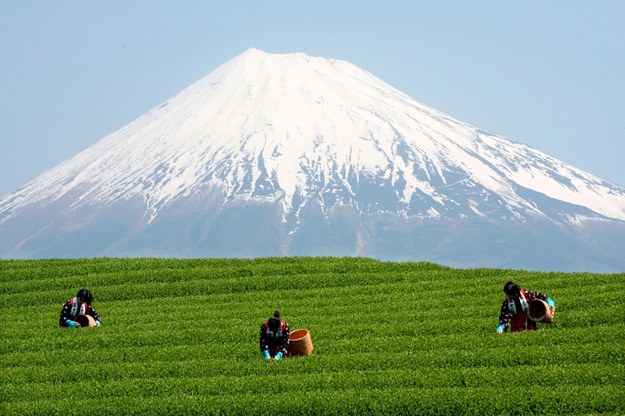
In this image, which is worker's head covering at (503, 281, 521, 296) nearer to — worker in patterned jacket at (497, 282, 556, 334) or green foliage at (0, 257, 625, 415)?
worker in patterned jacket at (497, 282, 556, 334)

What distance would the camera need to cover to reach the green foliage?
19.5 m

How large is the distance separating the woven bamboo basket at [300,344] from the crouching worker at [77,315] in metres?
6.00

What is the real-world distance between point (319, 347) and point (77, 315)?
6.97 meters

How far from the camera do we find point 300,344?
2288 cm

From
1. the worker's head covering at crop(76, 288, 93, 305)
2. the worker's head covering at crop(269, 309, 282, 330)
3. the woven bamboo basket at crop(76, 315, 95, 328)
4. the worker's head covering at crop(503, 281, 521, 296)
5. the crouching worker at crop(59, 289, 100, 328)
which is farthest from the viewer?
the woven bamboo basket at crop(76, 315, 95, 328)

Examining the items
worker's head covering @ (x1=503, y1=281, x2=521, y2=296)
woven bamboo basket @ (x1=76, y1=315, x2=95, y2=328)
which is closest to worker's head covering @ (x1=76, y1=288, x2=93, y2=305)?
woven bamboo basket @ (x1=76, y1=315, x2=95, y2=328)

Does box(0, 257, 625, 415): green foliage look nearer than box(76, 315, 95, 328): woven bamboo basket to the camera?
Yes

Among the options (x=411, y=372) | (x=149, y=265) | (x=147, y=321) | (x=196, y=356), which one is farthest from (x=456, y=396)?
(x=149, y=265)

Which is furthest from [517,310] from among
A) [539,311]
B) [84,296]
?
[84,296]

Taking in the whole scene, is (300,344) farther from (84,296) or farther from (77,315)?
(77,315)

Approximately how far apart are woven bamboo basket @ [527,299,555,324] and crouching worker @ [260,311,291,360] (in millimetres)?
5637

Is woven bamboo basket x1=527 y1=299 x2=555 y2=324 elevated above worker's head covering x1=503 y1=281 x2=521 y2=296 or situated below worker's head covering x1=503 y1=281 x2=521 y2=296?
above

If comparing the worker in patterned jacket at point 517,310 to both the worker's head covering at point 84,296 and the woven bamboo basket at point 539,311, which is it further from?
the worker's head covering at point 84,296

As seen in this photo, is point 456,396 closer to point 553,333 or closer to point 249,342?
point 553,333
